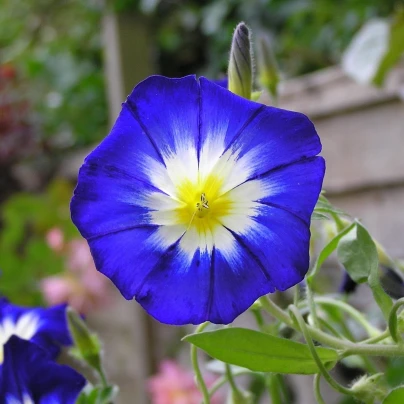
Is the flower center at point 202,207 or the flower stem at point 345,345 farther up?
the flower center at point 202,207

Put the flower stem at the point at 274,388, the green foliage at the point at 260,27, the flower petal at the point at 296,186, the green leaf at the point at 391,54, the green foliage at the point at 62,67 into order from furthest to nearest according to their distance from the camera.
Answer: the green foliage at the point at 62,67 < the green foliage at the point at 260,27 < the green leaf at the point at 391,54 < the flower stem at the point at 274,388 < the flower petal at the point at 296,186

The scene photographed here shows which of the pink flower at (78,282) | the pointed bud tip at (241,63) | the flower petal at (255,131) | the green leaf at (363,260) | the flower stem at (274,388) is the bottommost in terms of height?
the pink flower at (78,282)

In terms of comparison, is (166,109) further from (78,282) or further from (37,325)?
(78,282)

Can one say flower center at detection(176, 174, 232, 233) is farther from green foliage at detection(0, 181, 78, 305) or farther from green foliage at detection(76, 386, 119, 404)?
green foliage at detection(0, 181, 78, 305)

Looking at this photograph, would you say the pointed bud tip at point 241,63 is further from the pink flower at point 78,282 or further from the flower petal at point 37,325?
the pink flower at point 78,282

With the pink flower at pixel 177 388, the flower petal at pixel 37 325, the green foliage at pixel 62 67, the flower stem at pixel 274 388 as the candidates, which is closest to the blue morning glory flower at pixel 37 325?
the flower petal at pixel 37 325

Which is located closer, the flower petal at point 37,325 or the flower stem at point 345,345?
the flower stem at point 345,345

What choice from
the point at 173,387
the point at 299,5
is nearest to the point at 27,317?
the point at 173,387
